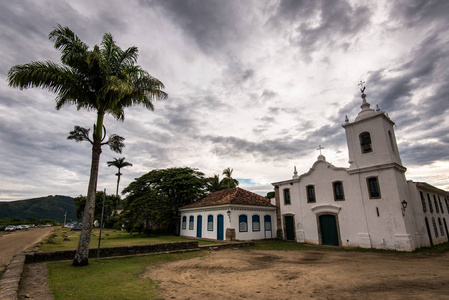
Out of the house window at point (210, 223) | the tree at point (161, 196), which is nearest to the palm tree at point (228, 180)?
A: the tree at point (161, 196)

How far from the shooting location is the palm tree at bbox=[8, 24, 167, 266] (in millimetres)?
9633

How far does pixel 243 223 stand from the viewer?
21.8 meters

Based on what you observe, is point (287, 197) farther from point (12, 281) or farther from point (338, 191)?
point (12, 281)

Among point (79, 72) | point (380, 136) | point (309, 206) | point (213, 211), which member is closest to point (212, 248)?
point (213, 211)

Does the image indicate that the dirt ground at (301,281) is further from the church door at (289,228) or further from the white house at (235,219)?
the church door at (289,228)

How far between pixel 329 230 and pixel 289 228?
428 cm

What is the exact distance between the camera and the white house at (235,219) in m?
21.3

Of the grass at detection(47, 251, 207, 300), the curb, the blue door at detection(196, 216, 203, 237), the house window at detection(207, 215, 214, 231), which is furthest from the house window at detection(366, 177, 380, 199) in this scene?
the curb

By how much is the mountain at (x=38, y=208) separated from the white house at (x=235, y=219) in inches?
5439

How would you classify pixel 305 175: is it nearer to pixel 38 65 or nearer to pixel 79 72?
pixel 79 72

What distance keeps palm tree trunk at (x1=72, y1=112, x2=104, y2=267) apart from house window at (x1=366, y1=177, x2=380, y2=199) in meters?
17.3

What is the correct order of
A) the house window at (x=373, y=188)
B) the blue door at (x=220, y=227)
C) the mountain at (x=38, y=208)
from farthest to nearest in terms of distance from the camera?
1. the mountain at (x=38, y=208)
2. the blue door at (x=220, y=227)
3. the house window at (x=373, y=188)

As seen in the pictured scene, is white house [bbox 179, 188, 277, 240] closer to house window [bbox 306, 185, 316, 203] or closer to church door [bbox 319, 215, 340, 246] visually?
house window [bbox 306, 185, 316, 203]

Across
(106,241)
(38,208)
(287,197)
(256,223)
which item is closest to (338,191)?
(287,197)
